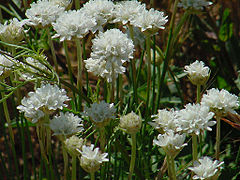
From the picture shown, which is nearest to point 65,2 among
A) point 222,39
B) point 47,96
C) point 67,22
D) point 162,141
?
point 67,22

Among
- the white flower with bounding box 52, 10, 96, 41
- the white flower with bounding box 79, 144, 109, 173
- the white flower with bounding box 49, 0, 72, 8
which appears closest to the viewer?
the white flower with bounding box 79, 144, 109, 173

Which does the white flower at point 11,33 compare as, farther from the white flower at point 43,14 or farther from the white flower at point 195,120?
the white flower at point 195,120

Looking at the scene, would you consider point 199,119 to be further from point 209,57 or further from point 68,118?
point 209,57

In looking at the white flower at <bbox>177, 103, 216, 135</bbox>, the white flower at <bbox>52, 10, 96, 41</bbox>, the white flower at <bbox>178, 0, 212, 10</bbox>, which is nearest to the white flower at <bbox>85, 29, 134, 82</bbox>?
the white flower at <bbox>52, 10, 96, 41</bbox>

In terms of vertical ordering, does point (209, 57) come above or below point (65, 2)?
below

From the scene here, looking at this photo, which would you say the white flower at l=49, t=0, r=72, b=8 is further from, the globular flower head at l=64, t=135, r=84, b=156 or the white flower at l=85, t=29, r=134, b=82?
the globular flower head at l=64, t=135, r=84, b=156

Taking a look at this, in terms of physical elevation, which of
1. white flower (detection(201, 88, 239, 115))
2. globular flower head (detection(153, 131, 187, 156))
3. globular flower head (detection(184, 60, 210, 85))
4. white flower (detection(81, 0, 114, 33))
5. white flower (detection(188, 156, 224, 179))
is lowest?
white flower (detection(188, 156, 224, 179))
